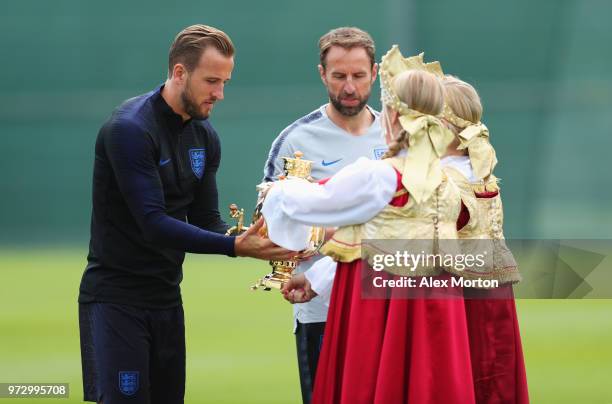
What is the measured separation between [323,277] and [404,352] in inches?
17.1

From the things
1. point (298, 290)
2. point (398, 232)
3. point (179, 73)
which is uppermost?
point (179, 73)

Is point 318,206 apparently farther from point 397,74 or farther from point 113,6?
point 113,6

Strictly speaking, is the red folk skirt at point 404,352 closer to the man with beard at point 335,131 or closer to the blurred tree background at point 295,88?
the man with beard at point 335,131

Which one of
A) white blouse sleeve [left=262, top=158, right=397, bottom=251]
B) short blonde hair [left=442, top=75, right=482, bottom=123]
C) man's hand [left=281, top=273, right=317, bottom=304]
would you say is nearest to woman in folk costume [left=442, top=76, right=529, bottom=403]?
short blonde hair [left=442, top=75, right=482, bottom=123]

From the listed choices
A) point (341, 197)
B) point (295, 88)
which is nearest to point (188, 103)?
point (341, 197)

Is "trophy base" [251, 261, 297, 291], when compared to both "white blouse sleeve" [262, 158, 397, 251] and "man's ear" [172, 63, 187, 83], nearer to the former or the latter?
"white blouse sleeve" [262, 158, 397, 251]

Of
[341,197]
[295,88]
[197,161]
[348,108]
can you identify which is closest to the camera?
[341,197]

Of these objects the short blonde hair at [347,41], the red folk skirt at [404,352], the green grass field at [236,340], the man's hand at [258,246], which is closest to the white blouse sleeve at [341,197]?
the red folk skirt at [404,352]

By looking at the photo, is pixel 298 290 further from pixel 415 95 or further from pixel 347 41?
pixel 347 41

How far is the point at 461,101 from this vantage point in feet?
11.7

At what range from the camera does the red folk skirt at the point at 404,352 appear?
3.33 m

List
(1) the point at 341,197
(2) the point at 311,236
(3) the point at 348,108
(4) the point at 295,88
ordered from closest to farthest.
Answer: (1) the point at 341,197 → (2) the point at 311,236 → (3) the point at 348,108 → (4) the point at 295,88

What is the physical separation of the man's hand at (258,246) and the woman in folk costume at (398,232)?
34 cm

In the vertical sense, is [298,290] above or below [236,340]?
below
